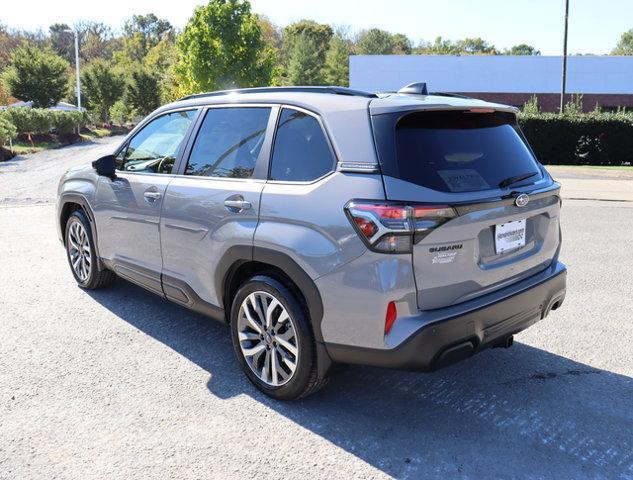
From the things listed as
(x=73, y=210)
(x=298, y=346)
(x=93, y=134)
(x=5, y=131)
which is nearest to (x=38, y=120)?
(x=5, y=131)

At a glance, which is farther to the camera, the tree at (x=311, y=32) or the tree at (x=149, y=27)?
the tree at (x=149, y=27)

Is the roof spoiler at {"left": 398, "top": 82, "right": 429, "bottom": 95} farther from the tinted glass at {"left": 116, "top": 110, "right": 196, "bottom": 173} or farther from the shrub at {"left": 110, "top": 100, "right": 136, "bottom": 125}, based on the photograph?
the shrub at {"left": 110, "top": 100, "right": 136, "bottom": 125}

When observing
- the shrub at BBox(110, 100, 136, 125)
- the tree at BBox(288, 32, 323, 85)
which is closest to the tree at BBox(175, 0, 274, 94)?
the shrub at BBox(110, 100, 136, 125)

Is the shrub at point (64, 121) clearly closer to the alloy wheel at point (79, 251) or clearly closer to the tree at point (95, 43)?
the alloy wheel at point (79, 251)


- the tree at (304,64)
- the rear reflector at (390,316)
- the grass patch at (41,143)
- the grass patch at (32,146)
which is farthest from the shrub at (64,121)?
the tree at (304,64)

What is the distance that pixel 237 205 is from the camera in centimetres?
346

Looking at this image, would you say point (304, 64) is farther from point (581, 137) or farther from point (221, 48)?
point (581, 137)

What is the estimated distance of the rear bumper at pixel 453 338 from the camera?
2.82m

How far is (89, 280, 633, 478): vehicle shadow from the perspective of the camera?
9.37 feet

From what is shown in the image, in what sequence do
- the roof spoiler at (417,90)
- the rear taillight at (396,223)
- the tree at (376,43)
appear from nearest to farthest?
the rear taillight at (396,223), the roof spoiler at (417,90), the tree at (376,43)

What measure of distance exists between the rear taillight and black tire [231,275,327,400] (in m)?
0.65

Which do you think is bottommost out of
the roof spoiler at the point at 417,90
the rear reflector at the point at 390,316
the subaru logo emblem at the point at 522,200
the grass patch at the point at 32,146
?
the grass patch at the point at 32,146

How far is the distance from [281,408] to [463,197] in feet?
5.27

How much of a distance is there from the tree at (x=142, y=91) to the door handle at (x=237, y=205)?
176ft
